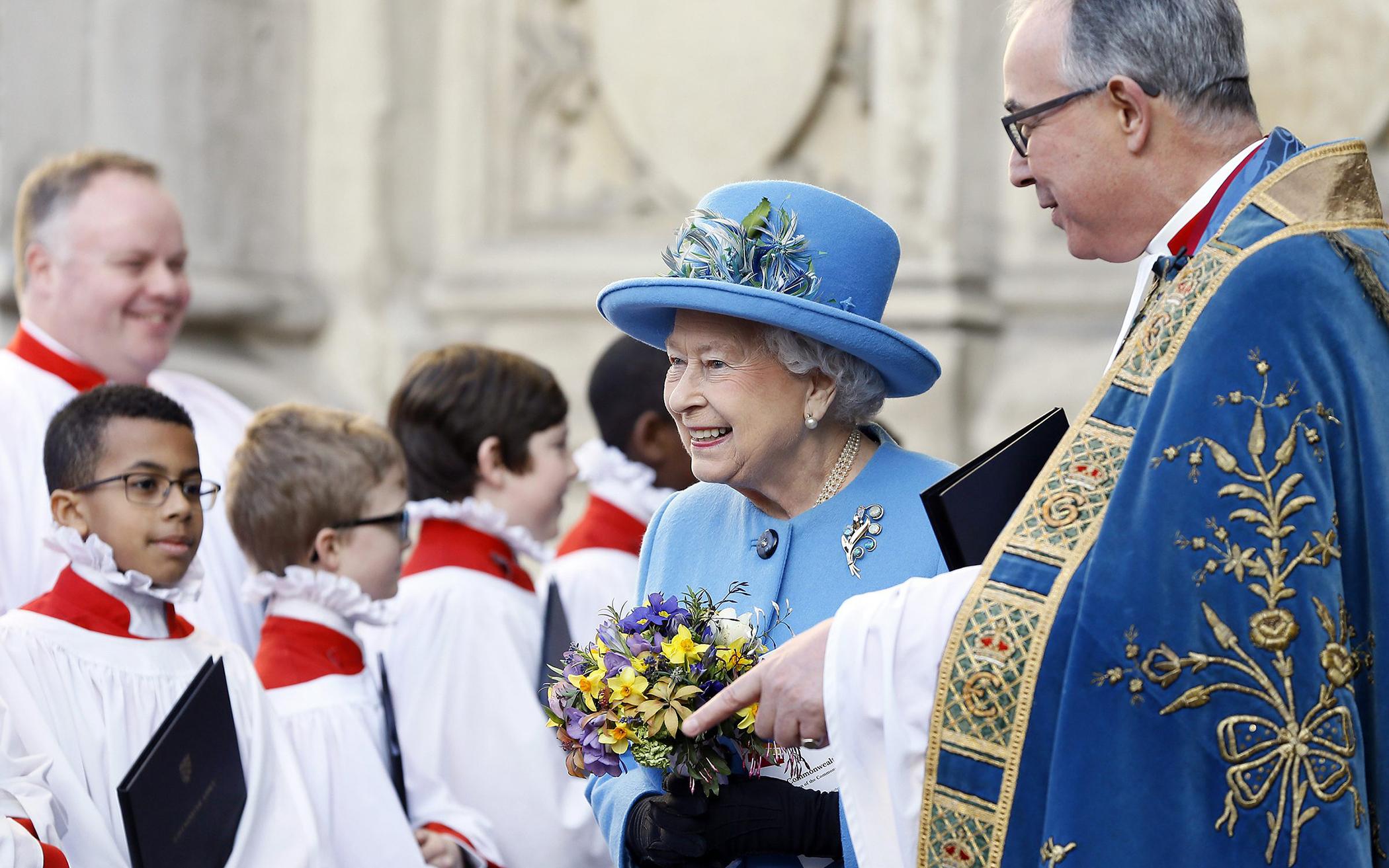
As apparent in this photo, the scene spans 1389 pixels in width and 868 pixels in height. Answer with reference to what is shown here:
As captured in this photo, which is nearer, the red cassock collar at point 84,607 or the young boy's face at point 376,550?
the red cassock collar at point 84,607

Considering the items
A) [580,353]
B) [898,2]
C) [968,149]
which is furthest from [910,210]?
[580,353]

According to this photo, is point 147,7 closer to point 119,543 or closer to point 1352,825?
point 119,543

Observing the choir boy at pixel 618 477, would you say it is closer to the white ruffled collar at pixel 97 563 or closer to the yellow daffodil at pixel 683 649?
the white ruffled collar at pixel 97 563

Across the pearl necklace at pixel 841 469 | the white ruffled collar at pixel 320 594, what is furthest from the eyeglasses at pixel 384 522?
the pearl necklace at pixel 841 469

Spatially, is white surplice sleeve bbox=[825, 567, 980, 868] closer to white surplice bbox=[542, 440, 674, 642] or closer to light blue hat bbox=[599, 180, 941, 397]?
light blue hat bbox=[599, 180, 941, 397]

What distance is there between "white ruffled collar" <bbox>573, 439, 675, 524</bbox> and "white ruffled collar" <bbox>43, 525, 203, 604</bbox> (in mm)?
1794

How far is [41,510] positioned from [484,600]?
106 centimetres

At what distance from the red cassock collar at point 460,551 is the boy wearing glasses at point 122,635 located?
3.13 feet

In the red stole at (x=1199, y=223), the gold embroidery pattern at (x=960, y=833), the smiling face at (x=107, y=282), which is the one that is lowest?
the gold embroidery pattern at (x=960, y=833)

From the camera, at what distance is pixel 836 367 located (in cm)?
288

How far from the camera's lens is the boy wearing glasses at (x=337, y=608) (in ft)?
11.7

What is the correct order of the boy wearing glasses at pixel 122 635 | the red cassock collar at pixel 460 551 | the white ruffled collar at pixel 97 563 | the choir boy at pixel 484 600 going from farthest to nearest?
the red cassock collar at pixel 460 551 < the choir boy at pixel 484 600 < the white ruffled collar at pixel 97 563 < the boy wearing glasses at pixel 122 635

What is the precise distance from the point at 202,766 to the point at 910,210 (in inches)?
161

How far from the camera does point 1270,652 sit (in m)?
2.15
